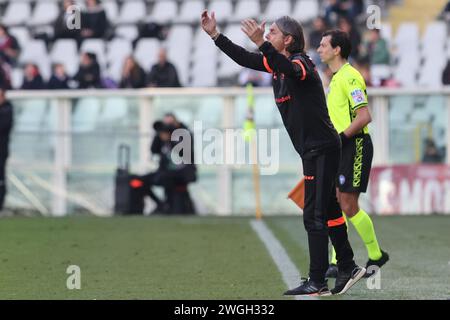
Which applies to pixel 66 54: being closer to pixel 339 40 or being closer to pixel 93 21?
pixel 93 21

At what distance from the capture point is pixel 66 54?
78.5ft

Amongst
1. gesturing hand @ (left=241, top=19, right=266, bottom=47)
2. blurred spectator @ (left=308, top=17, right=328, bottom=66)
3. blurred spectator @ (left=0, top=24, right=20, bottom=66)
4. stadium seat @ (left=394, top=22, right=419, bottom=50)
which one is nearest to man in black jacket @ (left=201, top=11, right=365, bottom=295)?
gesturing hand @ (left=241, top=19, right=266, bottom=47)

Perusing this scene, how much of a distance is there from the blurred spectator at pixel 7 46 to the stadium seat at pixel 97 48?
1.29 meters

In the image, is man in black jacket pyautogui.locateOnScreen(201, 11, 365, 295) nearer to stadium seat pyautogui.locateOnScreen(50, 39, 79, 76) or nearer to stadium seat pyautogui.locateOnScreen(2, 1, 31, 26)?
stadium seat pyautogui.locateOnScreen(50, 39, 79, 76)

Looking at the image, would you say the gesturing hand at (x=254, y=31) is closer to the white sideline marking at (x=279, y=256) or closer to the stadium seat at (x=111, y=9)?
the white sideline marking at (x=279, y=256)

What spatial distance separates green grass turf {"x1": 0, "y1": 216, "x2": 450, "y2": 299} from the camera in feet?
29.2

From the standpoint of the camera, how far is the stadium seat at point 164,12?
25.2 metres

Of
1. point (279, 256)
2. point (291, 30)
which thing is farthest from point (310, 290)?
point (279, 256)

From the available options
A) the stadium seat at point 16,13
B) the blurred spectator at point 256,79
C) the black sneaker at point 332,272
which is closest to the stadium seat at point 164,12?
the stadium seat at point 16,13

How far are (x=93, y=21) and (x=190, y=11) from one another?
2.57 meters

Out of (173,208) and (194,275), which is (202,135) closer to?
(173,208)
